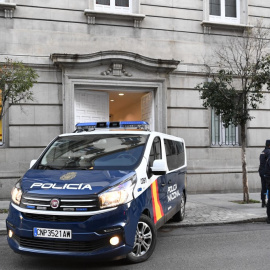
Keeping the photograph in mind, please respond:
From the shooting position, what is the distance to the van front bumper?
4.47m

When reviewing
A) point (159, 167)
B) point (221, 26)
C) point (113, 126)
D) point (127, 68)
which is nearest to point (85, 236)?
point (159, 167)

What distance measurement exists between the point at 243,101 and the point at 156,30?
4528 millimetres

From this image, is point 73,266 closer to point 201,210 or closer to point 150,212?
point 150,212

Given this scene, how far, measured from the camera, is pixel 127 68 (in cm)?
1278

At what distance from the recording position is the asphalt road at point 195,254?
16.5ft

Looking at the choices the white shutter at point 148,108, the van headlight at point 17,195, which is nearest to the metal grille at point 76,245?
the van headlight at point 17,195

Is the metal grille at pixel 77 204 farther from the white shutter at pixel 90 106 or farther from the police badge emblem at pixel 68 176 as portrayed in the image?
the white shutter at pixel 90 106

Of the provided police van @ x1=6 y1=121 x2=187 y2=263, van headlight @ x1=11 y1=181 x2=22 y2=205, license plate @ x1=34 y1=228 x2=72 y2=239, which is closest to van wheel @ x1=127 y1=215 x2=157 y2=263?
police van @ x1=6 y1=121 x2=187 y2=263

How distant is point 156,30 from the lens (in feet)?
43.4

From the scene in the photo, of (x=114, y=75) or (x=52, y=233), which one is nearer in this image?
(x=52, y=233)

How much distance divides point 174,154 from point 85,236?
3.27 meters

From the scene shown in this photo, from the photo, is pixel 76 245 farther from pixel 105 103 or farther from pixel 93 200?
pixel 105 103

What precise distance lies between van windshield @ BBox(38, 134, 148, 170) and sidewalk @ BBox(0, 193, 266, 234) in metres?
2.43

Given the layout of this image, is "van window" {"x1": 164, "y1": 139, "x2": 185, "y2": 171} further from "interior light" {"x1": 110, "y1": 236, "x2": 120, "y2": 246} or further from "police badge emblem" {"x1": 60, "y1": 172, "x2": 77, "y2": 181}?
"interior light" {"x1": 110, "y1": 236, "x2": 120, "y2": 246}
